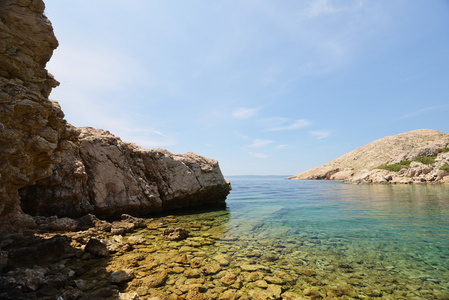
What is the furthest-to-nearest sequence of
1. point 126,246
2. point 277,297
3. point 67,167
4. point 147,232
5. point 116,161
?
point 116,161
point 67,167
point 147,232
point 126,246
point 277,297

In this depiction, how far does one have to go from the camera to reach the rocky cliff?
→ 6.68 meters

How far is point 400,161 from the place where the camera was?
2721 inches

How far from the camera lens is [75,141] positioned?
13711 mm

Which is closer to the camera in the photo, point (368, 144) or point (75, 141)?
point (75, 141)

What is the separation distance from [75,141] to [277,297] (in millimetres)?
15591

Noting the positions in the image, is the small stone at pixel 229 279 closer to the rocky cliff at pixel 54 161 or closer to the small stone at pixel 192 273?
the small stone at pixel 192 273

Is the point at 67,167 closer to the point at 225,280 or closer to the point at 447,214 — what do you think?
the point at 225,280

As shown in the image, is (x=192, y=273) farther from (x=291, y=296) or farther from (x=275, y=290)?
(x=291, y=296)

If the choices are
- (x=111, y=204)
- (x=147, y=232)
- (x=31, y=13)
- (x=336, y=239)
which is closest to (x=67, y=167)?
(x=111, y=204)

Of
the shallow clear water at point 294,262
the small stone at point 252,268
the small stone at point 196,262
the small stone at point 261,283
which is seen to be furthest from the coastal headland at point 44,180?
the small stone at point 252,268

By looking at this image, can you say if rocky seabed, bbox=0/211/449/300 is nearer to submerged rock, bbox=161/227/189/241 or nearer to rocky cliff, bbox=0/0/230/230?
submerged rock, bbox=161/227/189/241

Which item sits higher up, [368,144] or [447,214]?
[368,144]

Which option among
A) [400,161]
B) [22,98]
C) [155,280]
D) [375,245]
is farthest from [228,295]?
[400,161]

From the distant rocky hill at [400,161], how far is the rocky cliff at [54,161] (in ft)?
189
